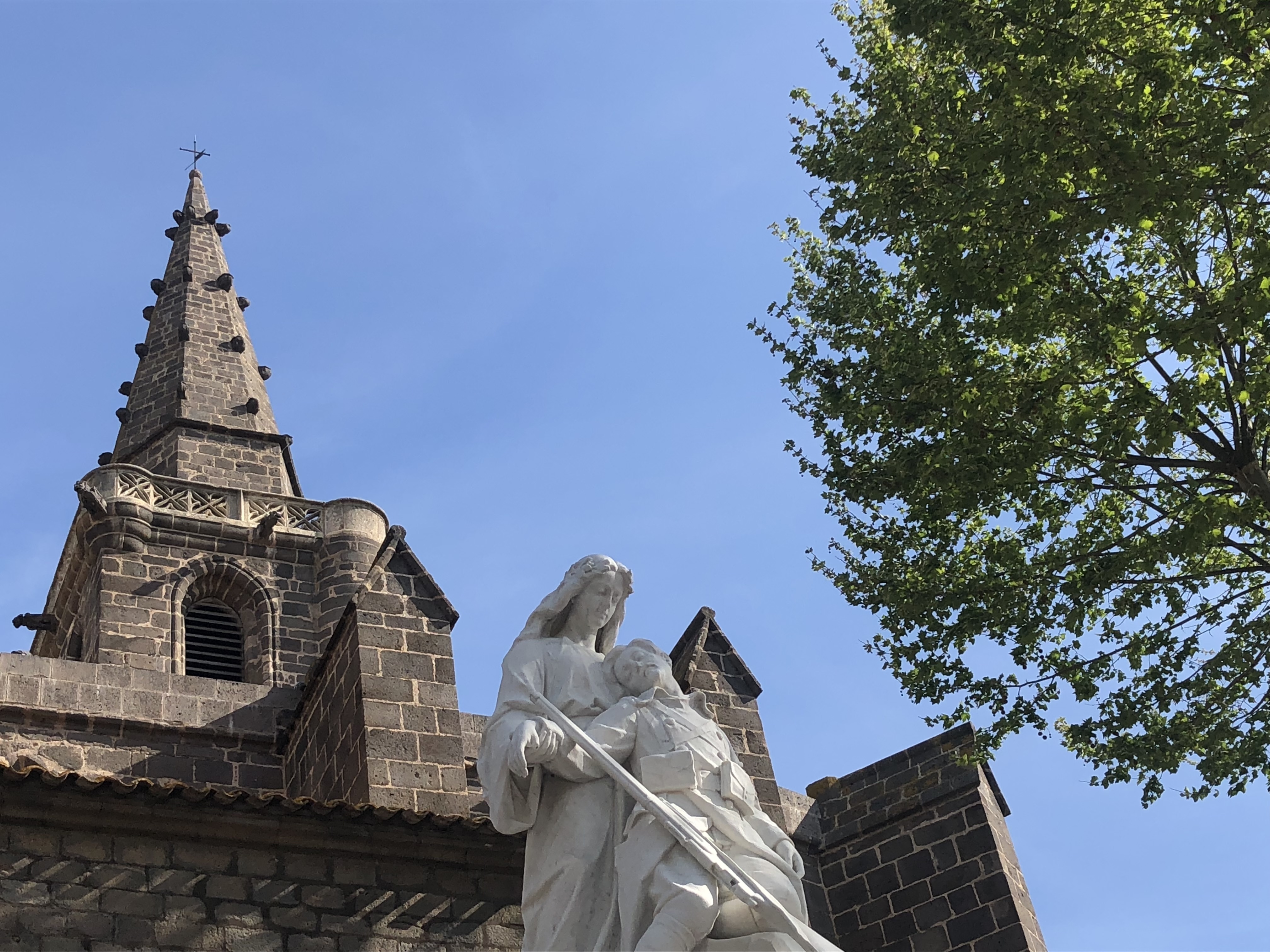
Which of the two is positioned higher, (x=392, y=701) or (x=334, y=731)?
(x=334, y=731)

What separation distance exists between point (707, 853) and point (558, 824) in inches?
26.1

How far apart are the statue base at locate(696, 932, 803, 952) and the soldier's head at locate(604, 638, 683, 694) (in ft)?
4.06

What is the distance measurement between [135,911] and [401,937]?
179 cm

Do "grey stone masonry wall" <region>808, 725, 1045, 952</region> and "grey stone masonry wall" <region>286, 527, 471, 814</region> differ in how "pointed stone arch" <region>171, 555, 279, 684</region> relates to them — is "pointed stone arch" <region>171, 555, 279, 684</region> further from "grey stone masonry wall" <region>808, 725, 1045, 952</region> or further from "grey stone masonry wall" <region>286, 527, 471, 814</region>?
"grey stone masonry wall" <region>808, 725, 1045, 952</region>

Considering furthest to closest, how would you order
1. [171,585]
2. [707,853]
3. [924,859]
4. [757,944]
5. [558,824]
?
[171,585] < [924,859] < [558,824] < [707,853] < [757,944]

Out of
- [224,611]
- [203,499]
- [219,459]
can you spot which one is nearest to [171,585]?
[224,611]

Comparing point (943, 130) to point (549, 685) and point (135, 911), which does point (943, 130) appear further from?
point (135, 911)

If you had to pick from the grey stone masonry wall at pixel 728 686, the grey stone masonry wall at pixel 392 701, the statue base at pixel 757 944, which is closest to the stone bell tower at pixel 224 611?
the grey stone masonry wall at pixel 392 701

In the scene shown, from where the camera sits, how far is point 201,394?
27516 millimetres

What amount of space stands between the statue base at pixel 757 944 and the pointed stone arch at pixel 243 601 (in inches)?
686

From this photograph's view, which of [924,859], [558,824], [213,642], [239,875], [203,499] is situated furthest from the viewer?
[203,499]

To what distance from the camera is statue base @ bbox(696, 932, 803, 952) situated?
5559 mm

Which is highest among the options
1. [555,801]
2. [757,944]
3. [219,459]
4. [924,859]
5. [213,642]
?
[219,459]

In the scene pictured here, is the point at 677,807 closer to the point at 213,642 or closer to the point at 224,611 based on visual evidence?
the point at 213,642
